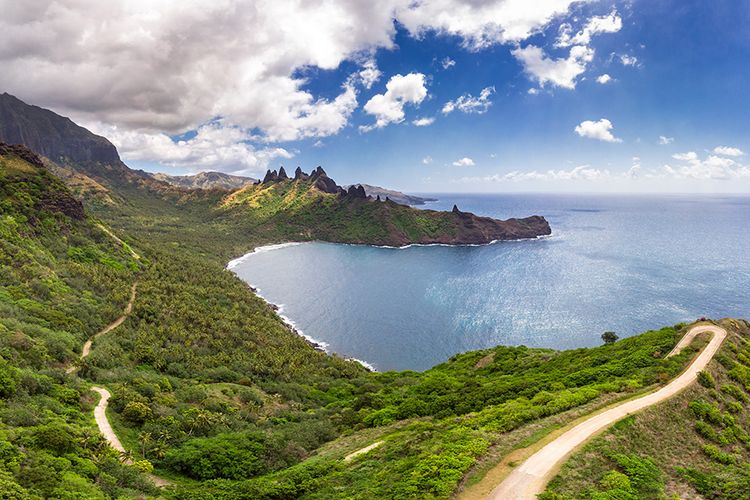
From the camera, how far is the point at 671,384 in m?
34.4

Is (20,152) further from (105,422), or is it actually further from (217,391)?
(105,422)

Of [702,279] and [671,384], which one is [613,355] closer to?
[671,384]

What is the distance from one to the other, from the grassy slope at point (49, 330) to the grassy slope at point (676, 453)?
27.7 meters

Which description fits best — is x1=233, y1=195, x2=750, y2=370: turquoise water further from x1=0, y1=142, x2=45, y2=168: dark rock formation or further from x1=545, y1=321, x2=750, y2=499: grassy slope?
x1=0, y1=142, x2=45, y2=168: dark rock formation

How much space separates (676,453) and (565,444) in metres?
7.73

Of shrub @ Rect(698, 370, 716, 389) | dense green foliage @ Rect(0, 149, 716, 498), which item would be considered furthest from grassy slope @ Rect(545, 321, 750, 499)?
dense green foliage @ Rect(0, 149, 716, 498)

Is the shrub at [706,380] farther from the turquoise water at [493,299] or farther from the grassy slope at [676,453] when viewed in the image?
the turquoise water at [493,299]

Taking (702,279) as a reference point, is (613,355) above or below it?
above

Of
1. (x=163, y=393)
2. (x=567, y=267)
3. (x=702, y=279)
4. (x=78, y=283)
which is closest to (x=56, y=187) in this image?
(x=78, y=283)

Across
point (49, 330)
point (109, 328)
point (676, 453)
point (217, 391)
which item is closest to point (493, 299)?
point (217, 391)

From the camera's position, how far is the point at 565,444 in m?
26.1

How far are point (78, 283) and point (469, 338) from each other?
288ft

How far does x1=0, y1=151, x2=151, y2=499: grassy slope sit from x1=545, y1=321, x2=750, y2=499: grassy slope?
27.7m

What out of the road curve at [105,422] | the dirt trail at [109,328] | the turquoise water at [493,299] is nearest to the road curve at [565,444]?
the road curve at [105,422]
